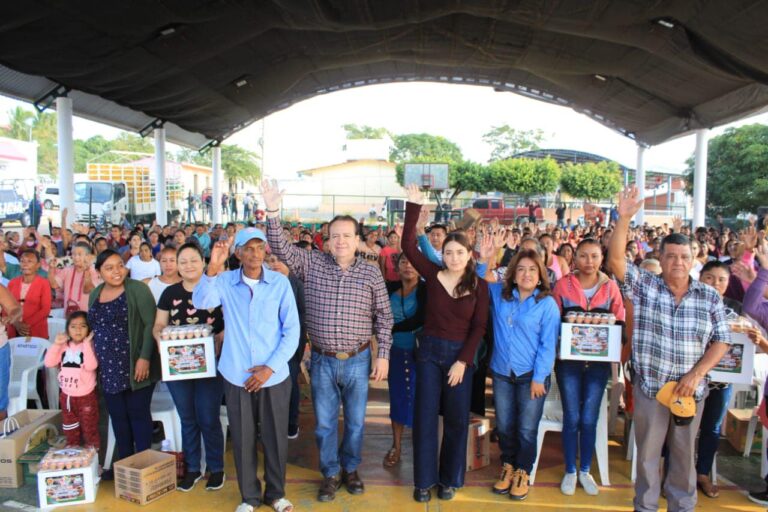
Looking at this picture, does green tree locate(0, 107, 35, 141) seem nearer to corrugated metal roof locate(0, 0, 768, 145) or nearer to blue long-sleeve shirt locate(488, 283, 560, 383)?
corrugated metal roof locate(0, 0, 768, 145)

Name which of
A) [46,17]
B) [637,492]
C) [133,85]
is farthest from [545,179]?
[637,492]

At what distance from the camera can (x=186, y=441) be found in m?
4.01

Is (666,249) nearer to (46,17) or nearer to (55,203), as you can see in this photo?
(46,17)

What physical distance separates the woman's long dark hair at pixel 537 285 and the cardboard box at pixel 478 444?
1095 mm

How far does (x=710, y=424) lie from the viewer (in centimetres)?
388

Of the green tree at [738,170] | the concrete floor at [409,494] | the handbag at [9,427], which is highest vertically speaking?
the green tree at [738,170]

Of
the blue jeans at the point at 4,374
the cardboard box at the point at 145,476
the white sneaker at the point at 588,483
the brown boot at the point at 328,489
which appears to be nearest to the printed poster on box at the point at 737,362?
the white sneaker at the point at 588,483

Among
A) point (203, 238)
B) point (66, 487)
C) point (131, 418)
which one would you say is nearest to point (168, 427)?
point (131, 418)

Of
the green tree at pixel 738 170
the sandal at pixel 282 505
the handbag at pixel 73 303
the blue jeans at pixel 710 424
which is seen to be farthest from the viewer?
the green tree at pixel 738 170

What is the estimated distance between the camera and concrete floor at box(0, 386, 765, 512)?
3.79m

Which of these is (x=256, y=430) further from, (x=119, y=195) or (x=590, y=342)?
(x=119, y=195)

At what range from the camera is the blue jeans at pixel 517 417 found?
3811 mm

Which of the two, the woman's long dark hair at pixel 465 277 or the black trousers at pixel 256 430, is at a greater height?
the woman's long dark hair at pixel 465 277

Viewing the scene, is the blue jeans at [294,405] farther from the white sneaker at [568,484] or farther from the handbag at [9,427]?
the white sneaker at [568,484]
